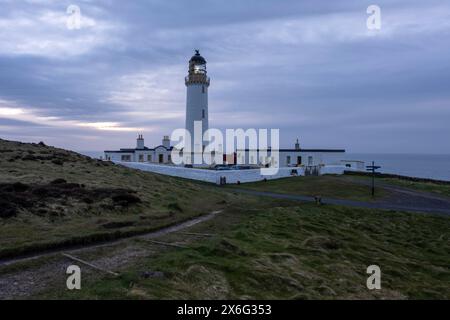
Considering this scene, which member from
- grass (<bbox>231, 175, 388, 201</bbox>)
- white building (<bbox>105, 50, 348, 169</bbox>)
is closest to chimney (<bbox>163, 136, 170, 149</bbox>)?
white building (<bbox>105, 50, 348, 169</bbox>)

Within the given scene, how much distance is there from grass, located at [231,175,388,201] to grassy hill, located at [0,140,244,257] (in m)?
9.12

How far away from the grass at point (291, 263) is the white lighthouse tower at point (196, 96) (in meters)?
30.4

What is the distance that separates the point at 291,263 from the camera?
39.4 feet

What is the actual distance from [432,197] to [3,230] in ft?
102

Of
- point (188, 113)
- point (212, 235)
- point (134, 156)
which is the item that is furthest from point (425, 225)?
point (134, 156)

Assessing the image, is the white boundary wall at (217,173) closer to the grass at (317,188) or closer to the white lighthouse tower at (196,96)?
the grass at (317,188)

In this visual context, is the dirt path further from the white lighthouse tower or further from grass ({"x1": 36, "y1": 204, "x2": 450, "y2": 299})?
the white lighthouse tower

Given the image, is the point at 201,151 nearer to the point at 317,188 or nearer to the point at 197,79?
the point at 197,79

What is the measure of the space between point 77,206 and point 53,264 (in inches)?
290

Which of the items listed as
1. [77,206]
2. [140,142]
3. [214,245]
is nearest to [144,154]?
[140,142]

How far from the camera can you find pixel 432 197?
101ft

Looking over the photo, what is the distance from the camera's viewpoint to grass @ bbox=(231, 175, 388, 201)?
106ft

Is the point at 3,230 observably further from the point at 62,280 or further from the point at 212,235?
the point at 212,235

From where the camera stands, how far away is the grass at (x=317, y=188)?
3228 centimetres
